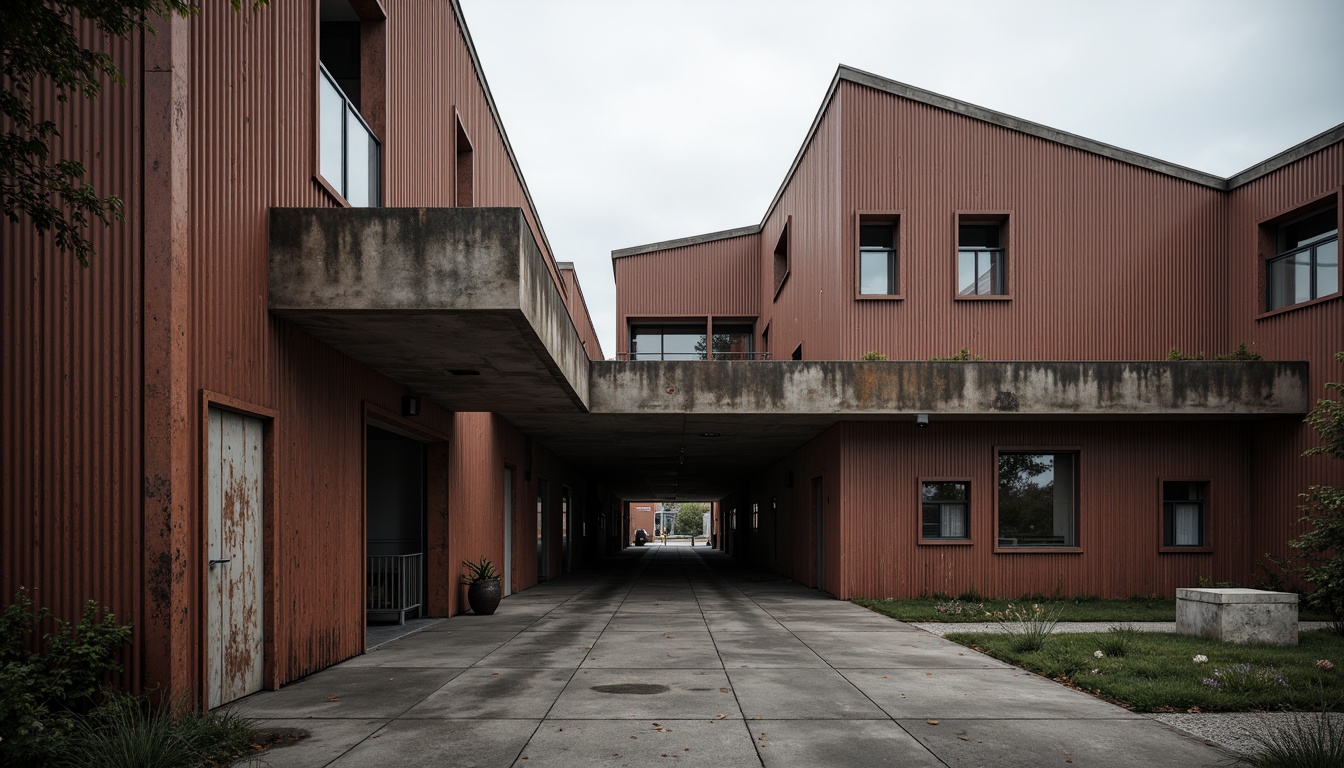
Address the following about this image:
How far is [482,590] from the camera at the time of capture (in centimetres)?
1495

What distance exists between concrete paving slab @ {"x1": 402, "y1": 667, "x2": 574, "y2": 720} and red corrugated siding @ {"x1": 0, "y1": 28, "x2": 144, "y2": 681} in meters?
2.33

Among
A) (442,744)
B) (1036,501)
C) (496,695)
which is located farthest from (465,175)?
(1036,501)

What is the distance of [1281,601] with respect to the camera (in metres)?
10.8

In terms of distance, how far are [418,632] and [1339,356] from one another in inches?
529

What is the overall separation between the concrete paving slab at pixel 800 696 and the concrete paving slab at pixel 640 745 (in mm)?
569

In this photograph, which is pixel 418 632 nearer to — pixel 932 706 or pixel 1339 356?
pixel 932 706

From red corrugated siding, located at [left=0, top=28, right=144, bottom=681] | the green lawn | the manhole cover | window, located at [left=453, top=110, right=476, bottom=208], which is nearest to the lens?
red corrugated siding, located at [left=0, top=28, right=144, bottom=681]

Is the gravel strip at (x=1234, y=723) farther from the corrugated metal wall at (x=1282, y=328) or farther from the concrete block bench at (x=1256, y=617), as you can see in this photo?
the corrugated metal wall at (x=1282, y=328)

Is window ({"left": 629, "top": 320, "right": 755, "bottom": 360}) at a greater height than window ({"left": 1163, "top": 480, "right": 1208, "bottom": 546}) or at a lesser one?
greater

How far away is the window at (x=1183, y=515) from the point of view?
17.6 meters

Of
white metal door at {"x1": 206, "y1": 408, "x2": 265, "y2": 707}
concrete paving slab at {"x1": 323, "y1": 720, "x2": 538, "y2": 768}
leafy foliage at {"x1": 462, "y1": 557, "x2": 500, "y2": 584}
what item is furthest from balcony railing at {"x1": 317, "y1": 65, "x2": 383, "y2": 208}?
leafy foliage at {"x1": 462, "y1": 557, "x2": 500, "y2": 584}

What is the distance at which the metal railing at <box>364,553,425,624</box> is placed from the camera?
44.7 ft

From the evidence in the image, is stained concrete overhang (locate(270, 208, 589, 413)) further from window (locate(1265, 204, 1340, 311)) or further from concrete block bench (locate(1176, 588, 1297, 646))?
window (locate(1265, 204, 1340, 311))

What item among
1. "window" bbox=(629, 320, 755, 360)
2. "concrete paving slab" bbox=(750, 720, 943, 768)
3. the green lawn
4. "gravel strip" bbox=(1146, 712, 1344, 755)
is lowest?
the green lawn
